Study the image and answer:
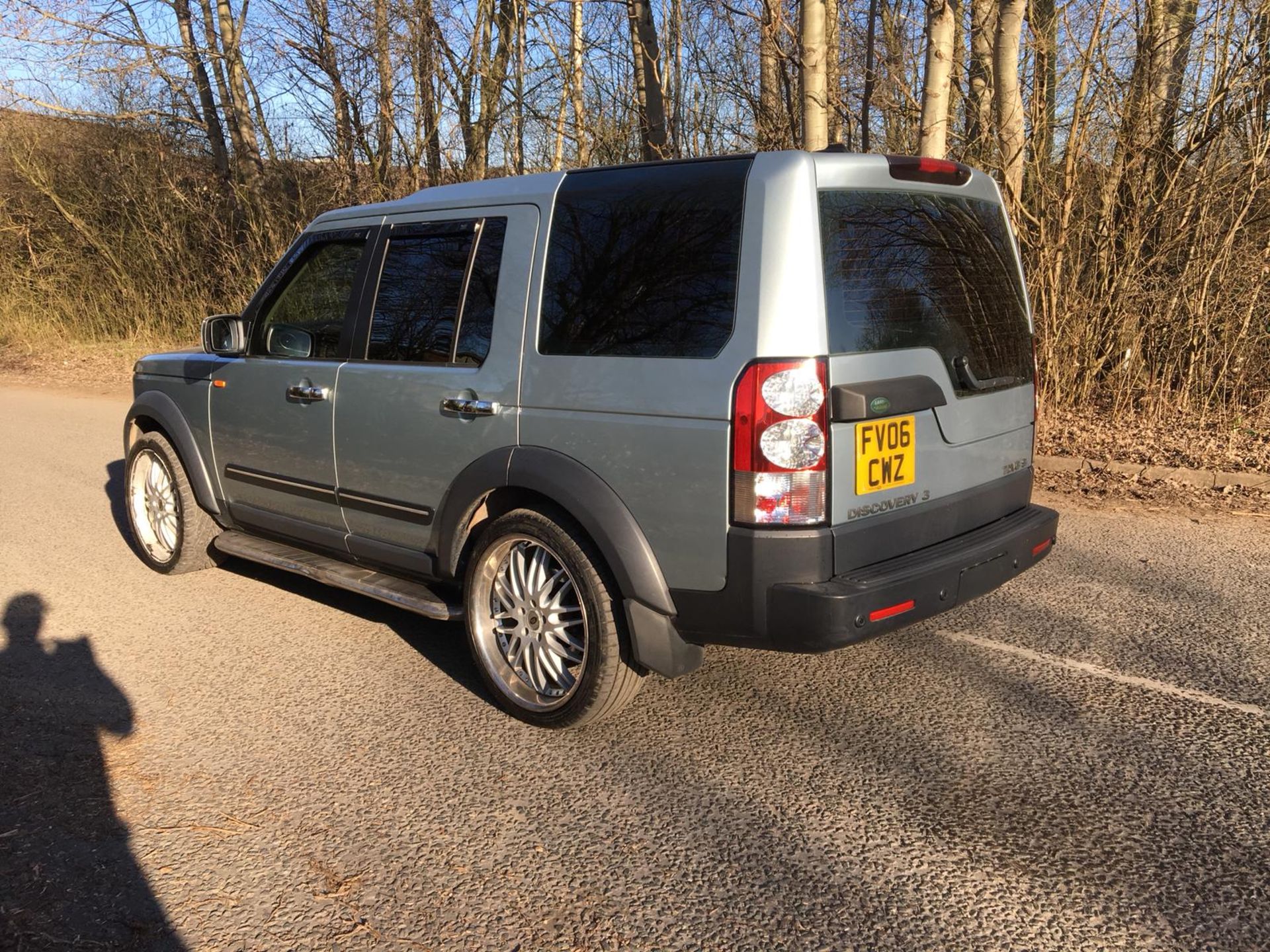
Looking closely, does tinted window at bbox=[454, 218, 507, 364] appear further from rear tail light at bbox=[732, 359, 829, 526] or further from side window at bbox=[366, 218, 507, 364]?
rear tail light at bbox=[732, 359, 829, 526]

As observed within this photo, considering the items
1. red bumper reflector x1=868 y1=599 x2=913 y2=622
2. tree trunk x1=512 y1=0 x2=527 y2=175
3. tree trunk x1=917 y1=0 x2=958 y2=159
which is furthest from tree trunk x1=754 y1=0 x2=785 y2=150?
red bumper reflector x1=868 y1=599 x2=913 y2=622

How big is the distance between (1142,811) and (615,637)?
166cm

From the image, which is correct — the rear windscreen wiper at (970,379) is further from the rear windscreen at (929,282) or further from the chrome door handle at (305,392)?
the chrome door handle at (305,392)

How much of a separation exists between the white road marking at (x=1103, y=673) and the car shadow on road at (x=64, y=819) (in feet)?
10.5

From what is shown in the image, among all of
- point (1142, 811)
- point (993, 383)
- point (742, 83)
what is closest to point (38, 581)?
point (993, 383)

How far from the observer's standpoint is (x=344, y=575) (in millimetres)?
4320

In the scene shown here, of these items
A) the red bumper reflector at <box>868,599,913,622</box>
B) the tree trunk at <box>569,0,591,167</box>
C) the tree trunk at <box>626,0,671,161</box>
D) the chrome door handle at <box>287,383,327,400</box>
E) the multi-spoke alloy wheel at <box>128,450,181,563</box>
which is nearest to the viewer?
the red bumper reflector at <box>868,599,913,622</box>

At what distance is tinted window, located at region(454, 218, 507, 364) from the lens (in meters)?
3.74

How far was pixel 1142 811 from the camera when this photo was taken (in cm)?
291

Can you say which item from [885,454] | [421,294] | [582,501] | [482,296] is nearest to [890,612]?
[885,454]

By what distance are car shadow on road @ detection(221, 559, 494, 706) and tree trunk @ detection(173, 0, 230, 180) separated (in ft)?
46.9

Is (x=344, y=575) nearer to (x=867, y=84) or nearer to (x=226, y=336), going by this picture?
(x=226, y=336)

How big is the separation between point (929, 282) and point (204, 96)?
18.0m

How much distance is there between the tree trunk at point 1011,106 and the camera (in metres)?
8.33
